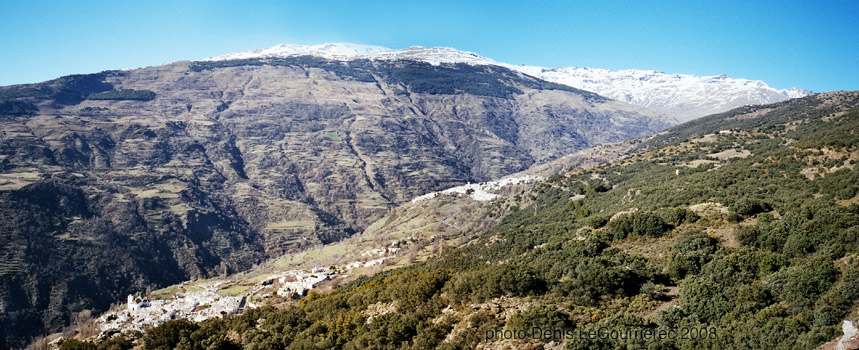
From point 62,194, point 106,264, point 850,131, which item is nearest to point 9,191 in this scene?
point 62,194

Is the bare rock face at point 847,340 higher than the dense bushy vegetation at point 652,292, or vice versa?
the bare rock face at point 847,340

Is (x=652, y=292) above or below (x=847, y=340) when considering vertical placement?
below

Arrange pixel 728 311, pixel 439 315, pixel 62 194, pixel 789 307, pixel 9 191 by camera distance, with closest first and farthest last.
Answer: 1. pixel 789 307
2. pixel 728 311
3. pixel 439 315
4. pixel 9 191
5. pixel 62 194

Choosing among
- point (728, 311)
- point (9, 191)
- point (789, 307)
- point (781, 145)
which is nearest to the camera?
point (789, 307)

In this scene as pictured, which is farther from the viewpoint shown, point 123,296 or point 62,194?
point 62,194

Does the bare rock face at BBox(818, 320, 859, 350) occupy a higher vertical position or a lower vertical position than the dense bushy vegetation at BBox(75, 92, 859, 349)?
higher

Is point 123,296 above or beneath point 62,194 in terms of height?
beneath

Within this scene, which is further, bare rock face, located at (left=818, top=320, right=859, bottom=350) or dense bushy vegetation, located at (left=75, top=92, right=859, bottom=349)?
dense bushy vegetation, located at (left=75, top=92, right=859, bottom=349)

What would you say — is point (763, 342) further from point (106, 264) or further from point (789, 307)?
point (106, 264)

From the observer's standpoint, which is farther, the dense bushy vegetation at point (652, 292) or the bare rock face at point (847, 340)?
the dense bushy vegetation at point (652, 292)

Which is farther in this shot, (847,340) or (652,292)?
(652,292)

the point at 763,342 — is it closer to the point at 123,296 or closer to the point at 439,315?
the point at 439,315
